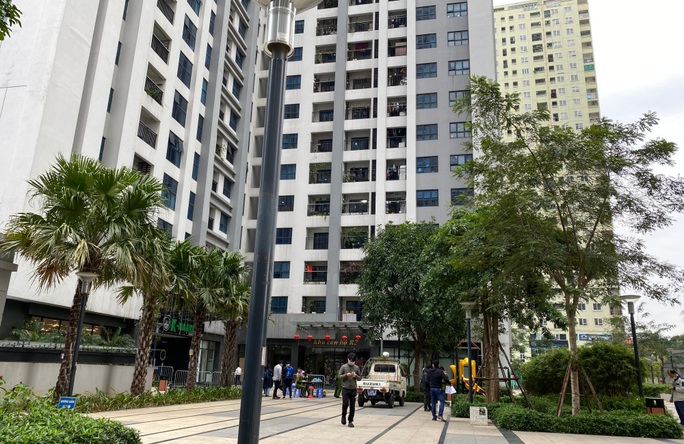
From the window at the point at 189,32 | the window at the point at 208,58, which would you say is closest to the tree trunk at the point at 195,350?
the window at the point at 189,32

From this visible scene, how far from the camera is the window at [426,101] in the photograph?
150 feet

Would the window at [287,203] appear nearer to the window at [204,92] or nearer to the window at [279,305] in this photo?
the window at [279,305]

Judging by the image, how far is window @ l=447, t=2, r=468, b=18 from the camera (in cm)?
4719

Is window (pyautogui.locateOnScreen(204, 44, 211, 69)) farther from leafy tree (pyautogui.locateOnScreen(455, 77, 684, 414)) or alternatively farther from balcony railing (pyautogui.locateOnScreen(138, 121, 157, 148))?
leafy tree (pyautogui.locateOnScreen(455, 77, 684, 414))

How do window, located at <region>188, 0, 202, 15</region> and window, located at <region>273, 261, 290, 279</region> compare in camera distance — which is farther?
window, located at <region>273, 261, 290, 279</region>

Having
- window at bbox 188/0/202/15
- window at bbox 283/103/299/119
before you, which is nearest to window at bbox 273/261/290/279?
window at bbox 283/103/299/119

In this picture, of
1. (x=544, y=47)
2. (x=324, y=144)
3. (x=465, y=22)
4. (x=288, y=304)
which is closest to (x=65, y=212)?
(x=288, y=304)

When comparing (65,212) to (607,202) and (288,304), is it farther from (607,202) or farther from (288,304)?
(288,304)

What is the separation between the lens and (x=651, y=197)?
1592cm

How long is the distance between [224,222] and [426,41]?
24526 mm

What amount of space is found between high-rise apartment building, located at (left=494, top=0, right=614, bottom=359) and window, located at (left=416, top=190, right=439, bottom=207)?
199ft

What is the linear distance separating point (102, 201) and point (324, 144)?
34.6 metres

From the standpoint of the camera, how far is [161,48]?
33031 millimetres

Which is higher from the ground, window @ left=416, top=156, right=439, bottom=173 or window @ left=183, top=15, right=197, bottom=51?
window @ left=183, top=15, right=197, bottom=51
